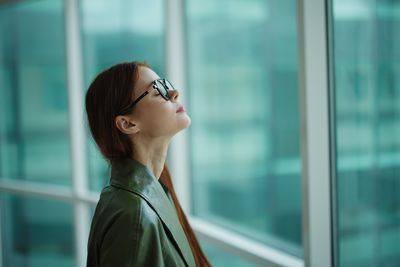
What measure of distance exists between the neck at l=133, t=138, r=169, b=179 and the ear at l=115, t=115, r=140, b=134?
0.04 m

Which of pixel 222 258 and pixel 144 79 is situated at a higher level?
pixel 144 79

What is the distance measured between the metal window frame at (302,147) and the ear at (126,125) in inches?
27.7

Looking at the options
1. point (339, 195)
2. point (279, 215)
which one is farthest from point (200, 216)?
point (339, 195)

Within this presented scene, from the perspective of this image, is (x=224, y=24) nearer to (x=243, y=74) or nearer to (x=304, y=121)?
(x=243, y=74)

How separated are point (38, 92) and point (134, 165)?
261 cm

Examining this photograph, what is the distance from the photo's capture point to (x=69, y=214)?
11.8 ft

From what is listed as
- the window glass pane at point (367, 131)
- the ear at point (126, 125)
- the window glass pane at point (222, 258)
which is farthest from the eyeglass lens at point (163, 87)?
the window glass pane at point (222, 258)

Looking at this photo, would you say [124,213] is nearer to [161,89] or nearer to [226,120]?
[161,89]

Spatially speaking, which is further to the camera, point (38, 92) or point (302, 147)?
point (38, 92)

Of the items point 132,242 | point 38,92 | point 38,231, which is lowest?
point 38,231

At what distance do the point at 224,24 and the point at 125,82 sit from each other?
4.20ft

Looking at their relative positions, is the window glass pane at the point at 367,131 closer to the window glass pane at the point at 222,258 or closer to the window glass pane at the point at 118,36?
the window glass pane at the point at 222,258

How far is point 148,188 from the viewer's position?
1155mm

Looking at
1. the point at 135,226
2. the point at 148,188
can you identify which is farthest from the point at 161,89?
the point at 135,226
